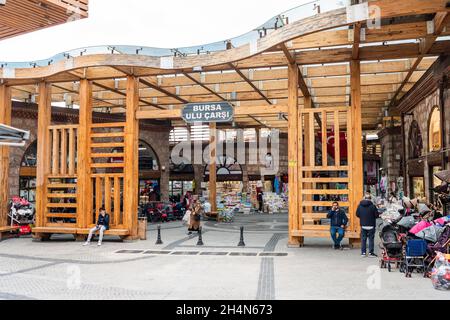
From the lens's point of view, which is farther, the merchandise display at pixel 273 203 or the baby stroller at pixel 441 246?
the merchandise display at pixel 273 203

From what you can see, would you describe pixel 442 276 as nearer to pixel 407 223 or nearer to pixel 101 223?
pixel 407 223

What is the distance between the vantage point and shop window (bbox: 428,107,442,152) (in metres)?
14.1

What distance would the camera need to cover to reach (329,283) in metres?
7.99

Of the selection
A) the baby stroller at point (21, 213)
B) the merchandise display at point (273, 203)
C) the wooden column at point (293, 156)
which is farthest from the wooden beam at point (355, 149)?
the merchandise display at point (273, 203)

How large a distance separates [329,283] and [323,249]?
4.37 m

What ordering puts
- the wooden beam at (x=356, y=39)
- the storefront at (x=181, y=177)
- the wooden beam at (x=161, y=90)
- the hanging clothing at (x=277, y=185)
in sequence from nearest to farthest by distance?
1. the wooden beam at (x=356, y=39)
2. the wooden beam at (x=161, y=90)
3. the hanging clothing at (x=277, y=185)
4. the storefront at (x=181, y=177)

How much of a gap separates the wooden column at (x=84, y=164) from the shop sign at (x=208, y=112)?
3478 millimetres

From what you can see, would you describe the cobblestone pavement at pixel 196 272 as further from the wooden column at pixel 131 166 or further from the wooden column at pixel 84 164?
the wooden column at pixel 84 164

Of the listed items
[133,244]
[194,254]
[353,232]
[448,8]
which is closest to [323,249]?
[353,232]

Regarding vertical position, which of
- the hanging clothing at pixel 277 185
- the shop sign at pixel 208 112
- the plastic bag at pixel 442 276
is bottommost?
the plastic bag at pixel 442 276

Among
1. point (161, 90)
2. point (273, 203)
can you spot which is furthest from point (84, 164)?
point (273, 203)

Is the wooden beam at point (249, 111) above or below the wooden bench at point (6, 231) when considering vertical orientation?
Result: above

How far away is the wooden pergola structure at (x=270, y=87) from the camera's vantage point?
10.5 m
